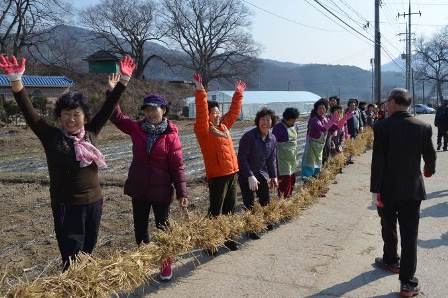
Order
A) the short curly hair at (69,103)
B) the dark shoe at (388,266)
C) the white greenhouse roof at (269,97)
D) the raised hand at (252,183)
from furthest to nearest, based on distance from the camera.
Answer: the white greenhouse roof at (269,97) → the raised hand at (252,183) → the dark shoe at (388,266) → the short curly hair at (69,103)

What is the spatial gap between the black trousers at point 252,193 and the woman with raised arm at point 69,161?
2.49 meters

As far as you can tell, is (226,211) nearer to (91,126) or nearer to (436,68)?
(91,126)

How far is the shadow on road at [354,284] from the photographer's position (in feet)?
14.4

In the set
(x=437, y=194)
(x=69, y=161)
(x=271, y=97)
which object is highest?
(x=271, y=97)

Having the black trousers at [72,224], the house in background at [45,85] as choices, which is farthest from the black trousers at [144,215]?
the house in background at [45,85]

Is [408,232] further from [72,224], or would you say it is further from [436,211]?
[436,211]

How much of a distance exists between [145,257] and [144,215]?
1.44 feet

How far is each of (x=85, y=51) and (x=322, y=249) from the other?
246 ft

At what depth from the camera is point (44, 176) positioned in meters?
Result: 11.2

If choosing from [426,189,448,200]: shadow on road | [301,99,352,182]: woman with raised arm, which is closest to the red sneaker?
[301,99,352,182]: woman with raised arm

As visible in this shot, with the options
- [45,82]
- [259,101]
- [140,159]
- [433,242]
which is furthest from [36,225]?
[259,101]

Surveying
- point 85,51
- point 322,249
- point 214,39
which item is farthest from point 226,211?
point 85,51

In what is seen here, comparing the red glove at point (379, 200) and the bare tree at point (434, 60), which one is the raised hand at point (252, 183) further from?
the bare tree at point (434, 60)

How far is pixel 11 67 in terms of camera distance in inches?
138
